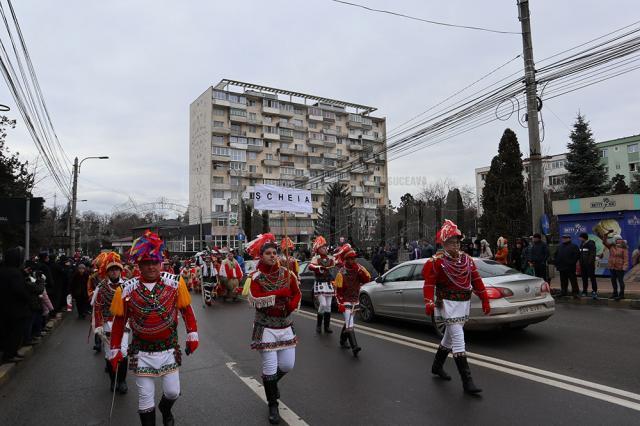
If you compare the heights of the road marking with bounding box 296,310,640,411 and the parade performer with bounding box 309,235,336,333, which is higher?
the parade performer with bounding box 309,235,336,333

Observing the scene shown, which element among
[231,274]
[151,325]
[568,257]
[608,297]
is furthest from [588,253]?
[151,325]

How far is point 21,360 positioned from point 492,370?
23.6 feet

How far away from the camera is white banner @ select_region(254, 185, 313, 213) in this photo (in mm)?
19344

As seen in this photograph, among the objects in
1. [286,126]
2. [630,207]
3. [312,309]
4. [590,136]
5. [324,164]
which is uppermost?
[286,126]

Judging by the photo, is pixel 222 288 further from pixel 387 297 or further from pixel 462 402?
pixel 462 402

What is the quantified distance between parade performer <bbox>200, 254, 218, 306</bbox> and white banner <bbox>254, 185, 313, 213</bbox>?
11.6ft

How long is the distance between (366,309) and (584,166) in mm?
35411

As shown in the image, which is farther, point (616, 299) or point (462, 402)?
point (616, 299)

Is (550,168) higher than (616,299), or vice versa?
(550,168)

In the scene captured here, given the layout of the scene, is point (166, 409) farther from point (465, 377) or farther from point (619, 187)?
point (619, 187)

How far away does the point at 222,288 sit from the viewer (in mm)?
16859

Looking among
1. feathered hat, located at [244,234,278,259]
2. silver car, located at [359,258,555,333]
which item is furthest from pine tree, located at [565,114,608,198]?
feathered hat, located at [244,234,278,259]

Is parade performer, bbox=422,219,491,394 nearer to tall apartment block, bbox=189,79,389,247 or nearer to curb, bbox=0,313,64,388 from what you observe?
curb, bbox=0,313,64,388

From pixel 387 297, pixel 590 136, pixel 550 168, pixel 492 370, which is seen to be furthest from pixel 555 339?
pixel 550 168
